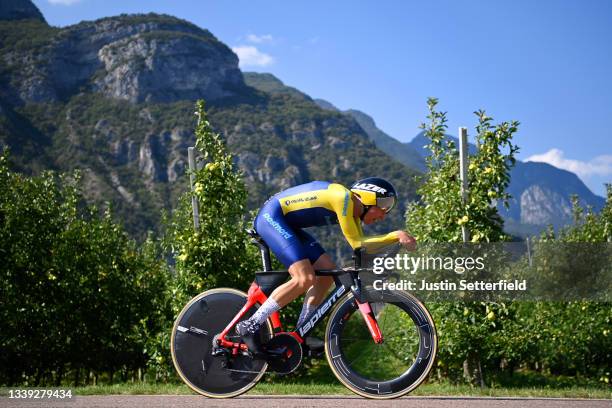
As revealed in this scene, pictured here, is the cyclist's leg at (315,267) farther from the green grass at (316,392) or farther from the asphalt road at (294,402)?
the green grass at (316,392)

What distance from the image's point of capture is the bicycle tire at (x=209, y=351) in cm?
609

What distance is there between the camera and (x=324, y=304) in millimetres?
5797

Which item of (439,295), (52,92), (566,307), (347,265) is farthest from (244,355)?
(52,92)

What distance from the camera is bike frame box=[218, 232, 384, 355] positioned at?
5641mm

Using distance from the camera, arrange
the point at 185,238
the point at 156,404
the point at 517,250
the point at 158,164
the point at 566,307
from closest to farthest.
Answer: the point at 156,404 → the point at 517,250 → the point at 185,238 → the point at 566,307 → the point at 158,164

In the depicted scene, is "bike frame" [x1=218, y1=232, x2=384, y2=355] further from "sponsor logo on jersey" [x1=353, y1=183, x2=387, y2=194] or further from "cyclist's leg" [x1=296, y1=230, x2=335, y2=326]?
"sponsor logo on jersey" [x1=353, y1=183, x2=387, y2=194]

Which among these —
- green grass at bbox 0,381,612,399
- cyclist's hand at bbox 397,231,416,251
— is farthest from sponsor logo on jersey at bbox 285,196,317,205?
green grass at bbox 0,381,612,399

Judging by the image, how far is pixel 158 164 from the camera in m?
190

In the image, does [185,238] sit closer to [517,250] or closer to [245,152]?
[517,250]

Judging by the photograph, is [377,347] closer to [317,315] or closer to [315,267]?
[317,315]

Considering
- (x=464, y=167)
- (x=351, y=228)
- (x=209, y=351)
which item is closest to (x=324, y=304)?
(x=351, y=228)

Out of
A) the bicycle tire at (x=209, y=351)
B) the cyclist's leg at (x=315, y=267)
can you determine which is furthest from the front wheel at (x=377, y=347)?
the bicycle tire at (x=209, y=351)

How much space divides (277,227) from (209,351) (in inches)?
58.5

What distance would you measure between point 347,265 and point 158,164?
190 metres
